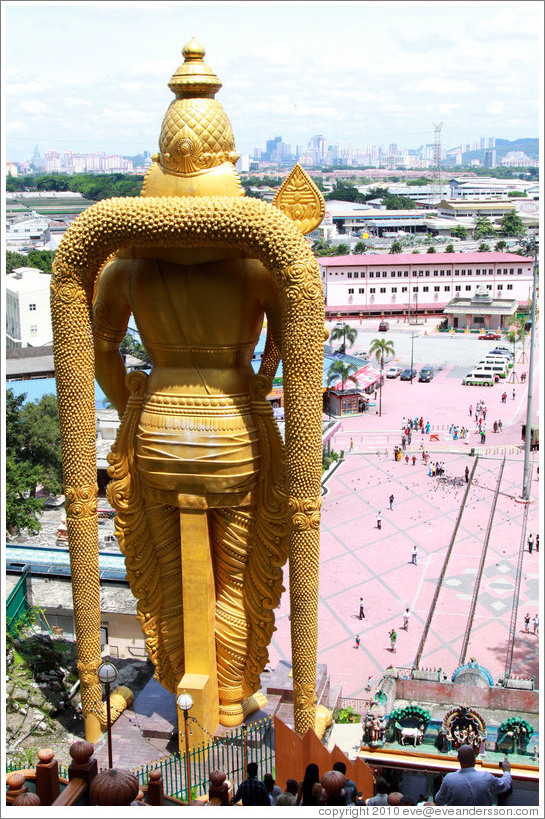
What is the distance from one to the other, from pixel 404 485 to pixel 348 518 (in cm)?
341

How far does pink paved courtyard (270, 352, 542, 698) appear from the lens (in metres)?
18.3

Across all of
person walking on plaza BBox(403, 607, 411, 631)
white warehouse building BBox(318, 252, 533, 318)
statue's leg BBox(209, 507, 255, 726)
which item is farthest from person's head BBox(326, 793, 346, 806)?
white warehouse building BBox(318, 252, 533, 318)

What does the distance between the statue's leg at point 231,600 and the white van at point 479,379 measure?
3001cm

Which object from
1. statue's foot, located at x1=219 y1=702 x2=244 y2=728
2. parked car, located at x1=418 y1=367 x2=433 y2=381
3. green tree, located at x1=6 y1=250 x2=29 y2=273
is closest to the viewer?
statue's foot, located at x1=219 y1=702 x2=244 y2=728

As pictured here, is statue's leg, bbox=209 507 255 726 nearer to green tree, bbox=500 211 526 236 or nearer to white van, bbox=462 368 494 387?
white van, bbox=462 368 494 387

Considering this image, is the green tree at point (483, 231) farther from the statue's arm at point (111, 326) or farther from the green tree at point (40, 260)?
the statue's arm at point (111, 326)

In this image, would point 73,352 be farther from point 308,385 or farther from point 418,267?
point 418,267

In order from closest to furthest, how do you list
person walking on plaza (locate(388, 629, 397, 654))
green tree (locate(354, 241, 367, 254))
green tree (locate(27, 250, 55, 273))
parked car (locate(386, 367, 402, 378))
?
person walking on plaza (locate(388, 629, 397, 654)) < parked car (locate(386, 367, 402, 378)) < green tree (locate(27, 250, 55, 273)) < green tree (locate(354, 241, 367, 254))

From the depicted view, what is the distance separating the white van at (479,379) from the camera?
41094 millimetres

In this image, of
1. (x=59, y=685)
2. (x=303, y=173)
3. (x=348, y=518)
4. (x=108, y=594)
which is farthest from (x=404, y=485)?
(x=303, y=173)

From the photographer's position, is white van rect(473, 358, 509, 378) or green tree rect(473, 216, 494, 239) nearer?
white van rect(473, 358, 509, 378)

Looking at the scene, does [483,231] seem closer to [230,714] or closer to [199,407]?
[230,714]

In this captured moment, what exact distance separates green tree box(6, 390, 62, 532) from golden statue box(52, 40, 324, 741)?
8565 millimetres

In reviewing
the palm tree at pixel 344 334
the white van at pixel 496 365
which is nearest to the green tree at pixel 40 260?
the palm tree at pixel 344 334
